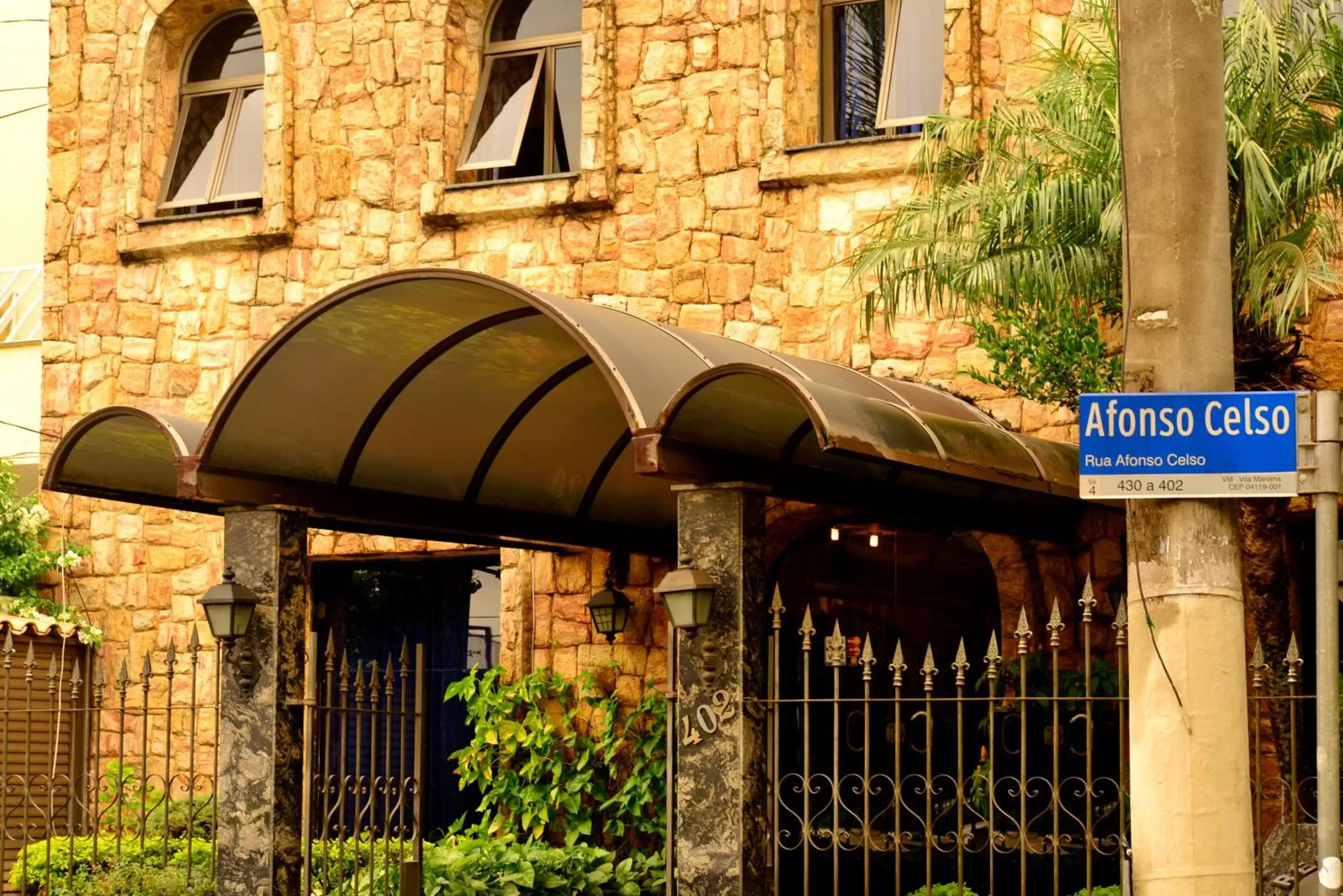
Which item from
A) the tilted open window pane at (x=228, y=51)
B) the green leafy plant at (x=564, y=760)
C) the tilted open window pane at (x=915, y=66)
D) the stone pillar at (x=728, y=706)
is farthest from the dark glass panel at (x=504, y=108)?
the stone pillar at (x=728, y=706)

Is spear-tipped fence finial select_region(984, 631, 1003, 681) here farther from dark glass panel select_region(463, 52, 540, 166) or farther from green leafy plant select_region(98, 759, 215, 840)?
dark glass panel select_region(463, 52, 540, 166)

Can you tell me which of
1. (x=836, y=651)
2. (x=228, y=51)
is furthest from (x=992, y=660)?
(x=228, y=51)

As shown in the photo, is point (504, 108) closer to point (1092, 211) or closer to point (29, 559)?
point (29, 559)

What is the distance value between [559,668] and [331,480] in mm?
2876

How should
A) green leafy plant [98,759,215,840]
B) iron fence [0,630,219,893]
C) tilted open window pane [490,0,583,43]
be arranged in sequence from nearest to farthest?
iron fence [0,630,219,893], green leafy plant [98,759,215,840], tilted open window pane [490,0,583,43]

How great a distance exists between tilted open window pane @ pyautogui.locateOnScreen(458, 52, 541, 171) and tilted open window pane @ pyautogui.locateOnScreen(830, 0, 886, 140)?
7.27 ft

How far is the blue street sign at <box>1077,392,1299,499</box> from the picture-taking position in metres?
5.65

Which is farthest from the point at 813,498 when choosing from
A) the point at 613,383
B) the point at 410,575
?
the point at 410,575

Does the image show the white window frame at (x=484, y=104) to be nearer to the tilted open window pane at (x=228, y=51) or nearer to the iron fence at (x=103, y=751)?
the tilted open window pane at (x=228, y=51)

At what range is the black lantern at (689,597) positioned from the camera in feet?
29.5

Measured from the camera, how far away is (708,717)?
9.03 metres

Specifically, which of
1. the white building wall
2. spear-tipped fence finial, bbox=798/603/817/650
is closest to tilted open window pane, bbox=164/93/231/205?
the white building wall

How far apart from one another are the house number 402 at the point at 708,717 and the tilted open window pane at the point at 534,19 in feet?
21.4

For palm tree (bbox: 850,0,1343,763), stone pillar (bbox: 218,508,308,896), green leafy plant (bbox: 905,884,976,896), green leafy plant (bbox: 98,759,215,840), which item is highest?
palm tree (bbox: 850,0,1343,763)
